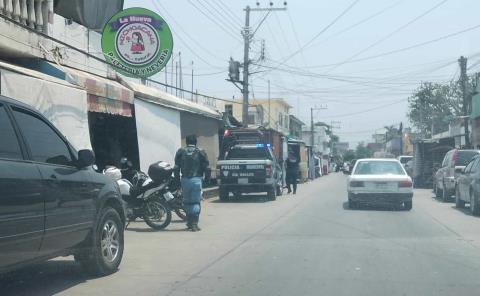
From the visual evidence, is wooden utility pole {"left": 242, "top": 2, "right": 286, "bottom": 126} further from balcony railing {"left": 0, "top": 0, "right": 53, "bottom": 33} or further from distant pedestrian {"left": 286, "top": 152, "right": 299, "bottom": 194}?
balcony railing {"left": 0, "top": 0, "right": 53, "bottom": 33}

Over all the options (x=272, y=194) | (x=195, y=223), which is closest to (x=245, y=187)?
(x=272, y=194)

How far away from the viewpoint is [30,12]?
13406 mm

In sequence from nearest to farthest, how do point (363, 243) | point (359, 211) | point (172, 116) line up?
point (363, 243) → point (359, 211) → point (172, 116)

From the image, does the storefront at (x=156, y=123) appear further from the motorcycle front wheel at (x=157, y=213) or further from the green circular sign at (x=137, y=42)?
the motorcycle front wheel at (x=157, y=213)

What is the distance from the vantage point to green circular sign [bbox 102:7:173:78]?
1555 centimetres

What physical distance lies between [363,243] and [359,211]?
6436 millimetres

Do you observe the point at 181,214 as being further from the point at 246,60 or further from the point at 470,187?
the point at 246,60

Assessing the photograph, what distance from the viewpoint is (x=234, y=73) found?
32.4 meters

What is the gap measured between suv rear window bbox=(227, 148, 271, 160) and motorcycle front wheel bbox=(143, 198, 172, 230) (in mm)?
9485

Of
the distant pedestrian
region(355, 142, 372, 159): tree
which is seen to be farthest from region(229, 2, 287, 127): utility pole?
region(355, 142, 372, 159): tree

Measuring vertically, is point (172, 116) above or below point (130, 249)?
above

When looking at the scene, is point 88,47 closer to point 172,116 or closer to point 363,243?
point 172,116

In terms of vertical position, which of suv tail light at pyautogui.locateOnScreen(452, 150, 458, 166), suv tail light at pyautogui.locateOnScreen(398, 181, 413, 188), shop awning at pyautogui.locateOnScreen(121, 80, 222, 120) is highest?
shop awning at pyautogui.locateOnScreen(121, 80, 222, 120)

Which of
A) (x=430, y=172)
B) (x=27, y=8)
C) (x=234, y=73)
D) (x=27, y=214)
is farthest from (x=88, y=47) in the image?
(x=430, y=172)
